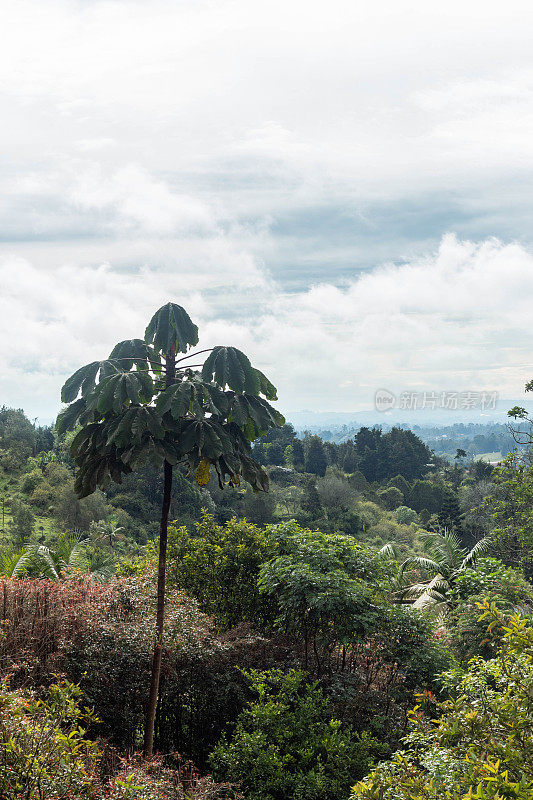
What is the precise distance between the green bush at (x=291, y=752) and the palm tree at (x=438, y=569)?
20.1 feet

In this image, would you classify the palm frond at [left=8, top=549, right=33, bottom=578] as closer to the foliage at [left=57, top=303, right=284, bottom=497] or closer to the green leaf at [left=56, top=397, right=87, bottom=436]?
the foliage at [left=57, top=303, right=284, bottom=497]

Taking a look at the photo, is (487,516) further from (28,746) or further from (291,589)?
(28,746)

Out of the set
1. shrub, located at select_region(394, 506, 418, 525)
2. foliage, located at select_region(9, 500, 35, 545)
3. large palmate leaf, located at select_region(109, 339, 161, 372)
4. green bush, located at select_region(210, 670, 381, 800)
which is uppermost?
large palmate leaf, located at select_region(109, 339, 161, 372)

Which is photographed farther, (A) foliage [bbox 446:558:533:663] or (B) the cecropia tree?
(A) foliage [bbox 446:558:533:663]

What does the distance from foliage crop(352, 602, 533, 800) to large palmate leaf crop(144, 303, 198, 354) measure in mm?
3771

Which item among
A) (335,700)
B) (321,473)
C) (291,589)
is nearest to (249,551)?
(291,589)

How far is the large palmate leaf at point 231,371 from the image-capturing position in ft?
17.6

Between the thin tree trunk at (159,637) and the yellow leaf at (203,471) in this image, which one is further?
the thin tree trunk at (159,637)

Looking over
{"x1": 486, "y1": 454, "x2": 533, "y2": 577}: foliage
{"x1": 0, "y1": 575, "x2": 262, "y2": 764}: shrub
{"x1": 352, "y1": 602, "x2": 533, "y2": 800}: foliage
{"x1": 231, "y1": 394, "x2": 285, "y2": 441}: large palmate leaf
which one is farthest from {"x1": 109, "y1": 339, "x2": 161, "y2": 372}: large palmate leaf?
{"x1": 486, "y1": 454, "x2": 533, "y2": 577}: foliage

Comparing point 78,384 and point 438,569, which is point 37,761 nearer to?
point 78,384

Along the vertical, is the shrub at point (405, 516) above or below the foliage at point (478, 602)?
below

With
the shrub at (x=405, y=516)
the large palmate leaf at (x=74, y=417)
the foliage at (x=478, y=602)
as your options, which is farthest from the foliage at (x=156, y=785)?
the shrub at (x=405, y=516)

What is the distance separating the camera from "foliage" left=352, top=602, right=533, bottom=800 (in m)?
2.81

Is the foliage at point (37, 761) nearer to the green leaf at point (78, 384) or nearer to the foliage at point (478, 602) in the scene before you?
the green leaf at point (78, 384)
